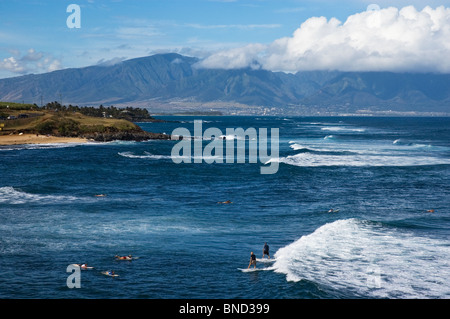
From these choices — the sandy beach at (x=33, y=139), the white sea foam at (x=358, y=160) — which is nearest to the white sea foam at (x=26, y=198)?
the white sea foam at (x=358, y=160)

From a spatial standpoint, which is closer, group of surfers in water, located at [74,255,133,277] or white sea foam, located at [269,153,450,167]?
group of surfers in water, located at [74,255,133,277]

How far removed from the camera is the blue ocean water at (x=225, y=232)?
1174 inches

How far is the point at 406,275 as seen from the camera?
102 feet

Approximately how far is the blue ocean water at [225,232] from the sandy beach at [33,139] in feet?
167

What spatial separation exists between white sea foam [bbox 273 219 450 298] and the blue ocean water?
0.10 meters

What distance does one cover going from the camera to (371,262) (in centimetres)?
3350

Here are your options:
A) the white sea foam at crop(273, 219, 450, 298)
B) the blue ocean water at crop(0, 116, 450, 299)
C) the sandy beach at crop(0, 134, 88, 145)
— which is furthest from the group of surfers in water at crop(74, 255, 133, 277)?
the sandy beach at crop(0, 134, 88, 145)

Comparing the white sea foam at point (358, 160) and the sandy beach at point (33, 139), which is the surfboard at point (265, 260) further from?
the sandy beach at point (33, 139)

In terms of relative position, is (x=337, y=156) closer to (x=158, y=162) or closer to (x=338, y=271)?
(x=158, y=162)

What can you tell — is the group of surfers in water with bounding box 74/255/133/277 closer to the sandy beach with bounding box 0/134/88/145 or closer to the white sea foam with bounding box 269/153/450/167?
the white sea foam with bounding box 269/153/450/167

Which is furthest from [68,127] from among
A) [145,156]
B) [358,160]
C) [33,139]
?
[358,160]

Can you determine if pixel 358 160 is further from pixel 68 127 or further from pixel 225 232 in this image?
pixel 68 127

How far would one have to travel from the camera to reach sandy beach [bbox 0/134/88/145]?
12738 cm
